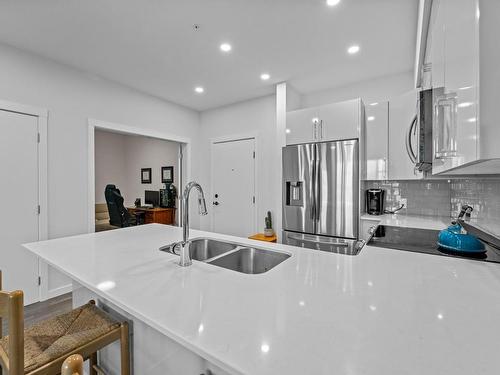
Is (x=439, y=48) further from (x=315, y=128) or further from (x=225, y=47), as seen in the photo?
(x=225, y=47)

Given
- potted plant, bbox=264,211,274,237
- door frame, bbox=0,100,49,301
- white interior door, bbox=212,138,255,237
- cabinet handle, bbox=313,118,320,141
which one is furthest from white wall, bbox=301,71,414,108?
door frame, bbox=0,100,49,301

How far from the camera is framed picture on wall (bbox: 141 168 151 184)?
6.41m

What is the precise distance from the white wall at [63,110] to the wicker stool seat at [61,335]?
2051 millimetres

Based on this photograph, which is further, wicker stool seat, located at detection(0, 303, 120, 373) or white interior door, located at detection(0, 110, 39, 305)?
white interior door, located at detection(0, 110, 39, 305)

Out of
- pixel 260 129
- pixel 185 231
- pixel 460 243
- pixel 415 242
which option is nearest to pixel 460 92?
pixel 460 243

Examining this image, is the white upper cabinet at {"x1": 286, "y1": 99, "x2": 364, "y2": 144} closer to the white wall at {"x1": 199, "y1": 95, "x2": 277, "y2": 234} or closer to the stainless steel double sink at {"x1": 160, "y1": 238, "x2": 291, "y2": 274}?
the white wall at {"x1": 199, "y1": 95, "x2": 277, "y2": 234}

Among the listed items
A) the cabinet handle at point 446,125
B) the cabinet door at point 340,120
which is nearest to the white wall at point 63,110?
the cabinet door at point 340,120

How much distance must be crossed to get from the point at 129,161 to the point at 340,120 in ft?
19.8

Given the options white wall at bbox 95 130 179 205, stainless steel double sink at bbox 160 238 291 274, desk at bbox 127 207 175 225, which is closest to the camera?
Answer: stainless steel double sink at bbox 160 238 291 274

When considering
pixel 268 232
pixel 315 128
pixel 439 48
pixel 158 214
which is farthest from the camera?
pixel 158 214

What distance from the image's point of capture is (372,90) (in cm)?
312

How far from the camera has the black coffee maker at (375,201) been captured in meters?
2.79

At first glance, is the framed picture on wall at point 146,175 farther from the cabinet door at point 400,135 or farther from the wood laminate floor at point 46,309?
the cabinet door at point 400,135

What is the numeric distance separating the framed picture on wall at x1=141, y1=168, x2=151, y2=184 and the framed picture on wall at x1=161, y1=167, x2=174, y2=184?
0.51m
